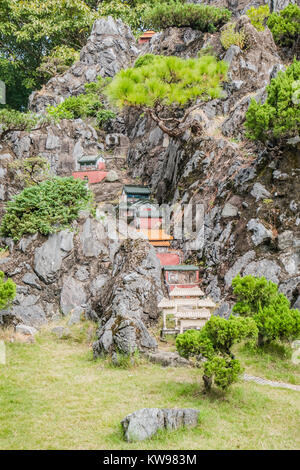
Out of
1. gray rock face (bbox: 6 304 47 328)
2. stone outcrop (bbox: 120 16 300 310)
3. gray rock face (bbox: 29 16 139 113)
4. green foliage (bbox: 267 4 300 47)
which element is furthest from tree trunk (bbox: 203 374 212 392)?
gray rock face (bbox: 29 16 139 113)

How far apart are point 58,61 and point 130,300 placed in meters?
32.6

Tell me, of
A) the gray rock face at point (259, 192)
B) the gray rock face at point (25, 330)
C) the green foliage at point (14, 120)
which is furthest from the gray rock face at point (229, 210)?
the green foliage at point (14, 120)

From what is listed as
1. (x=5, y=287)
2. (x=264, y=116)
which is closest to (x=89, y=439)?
(x=5, y=287)

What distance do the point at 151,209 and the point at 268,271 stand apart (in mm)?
7674

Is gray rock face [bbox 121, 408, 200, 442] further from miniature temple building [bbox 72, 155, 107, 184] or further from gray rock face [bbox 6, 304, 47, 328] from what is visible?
miniature temple building [bbox 72, 155, 107, 184]

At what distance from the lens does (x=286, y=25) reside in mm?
26719

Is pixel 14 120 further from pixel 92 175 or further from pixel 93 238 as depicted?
pixel 93 238

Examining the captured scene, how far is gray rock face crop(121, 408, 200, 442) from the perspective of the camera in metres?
6.83

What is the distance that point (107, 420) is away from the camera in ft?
25.1

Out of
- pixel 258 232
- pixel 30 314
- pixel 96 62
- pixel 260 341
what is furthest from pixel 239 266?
pixel 96 62

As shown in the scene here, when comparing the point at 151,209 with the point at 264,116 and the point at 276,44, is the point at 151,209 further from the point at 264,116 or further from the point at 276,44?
the point at 276,44

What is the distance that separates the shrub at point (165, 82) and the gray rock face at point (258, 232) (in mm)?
7723

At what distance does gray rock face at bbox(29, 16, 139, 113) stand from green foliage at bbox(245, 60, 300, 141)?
22.4m

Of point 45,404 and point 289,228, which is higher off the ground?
point 289,228
